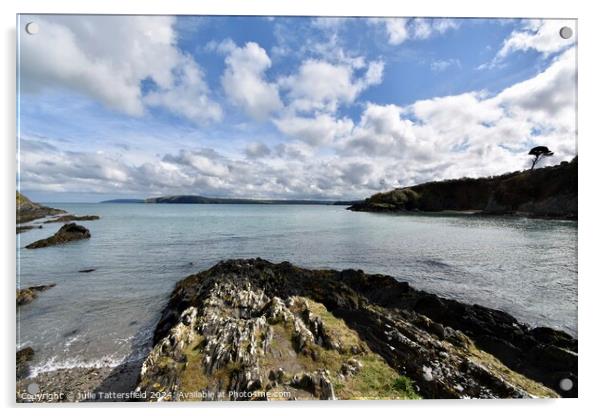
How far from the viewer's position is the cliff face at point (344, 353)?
12.2 feet

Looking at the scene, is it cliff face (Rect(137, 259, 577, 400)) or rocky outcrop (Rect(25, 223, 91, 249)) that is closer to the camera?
cliff face (Rect(137, 259, 577, 400))

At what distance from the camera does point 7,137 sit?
183 inches

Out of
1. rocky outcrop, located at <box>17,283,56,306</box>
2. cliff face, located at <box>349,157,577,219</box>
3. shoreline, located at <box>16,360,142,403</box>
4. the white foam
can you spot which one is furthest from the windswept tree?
rocky outcrop, located at <box>17,283,56,306</box>

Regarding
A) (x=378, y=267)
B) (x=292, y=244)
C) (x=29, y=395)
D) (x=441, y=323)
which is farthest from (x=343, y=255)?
(x=29, y=395)

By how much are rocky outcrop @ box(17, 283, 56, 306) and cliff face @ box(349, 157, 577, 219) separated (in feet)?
41.9

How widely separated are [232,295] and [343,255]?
313 inches

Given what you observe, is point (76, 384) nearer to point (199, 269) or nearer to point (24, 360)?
point (24, 360)

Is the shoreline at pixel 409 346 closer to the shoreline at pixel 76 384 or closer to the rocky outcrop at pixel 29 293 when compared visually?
the shoreline at pixel 76 384

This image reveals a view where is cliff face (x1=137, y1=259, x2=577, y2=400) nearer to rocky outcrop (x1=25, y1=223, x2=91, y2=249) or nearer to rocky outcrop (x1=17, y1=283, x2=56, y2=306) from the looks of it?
rocky outcrop (x1=17, y1=283, x2=56, y2=306)

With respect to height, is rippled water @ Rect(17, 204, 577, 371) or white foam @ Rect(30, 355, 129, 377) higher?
rippled water @ Rect(17, 204, 577, 371)

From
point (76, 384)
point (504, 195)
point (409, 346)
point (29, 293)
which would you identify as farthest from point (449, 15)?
point (504, 195)

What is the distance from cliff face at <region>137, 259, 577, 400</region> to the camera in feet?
12.2

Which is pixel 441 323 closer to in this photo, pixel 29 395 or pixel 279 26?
pixel 279 26

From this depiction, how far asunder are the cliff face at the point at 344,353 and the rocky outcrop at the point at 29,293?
318 centimetres
